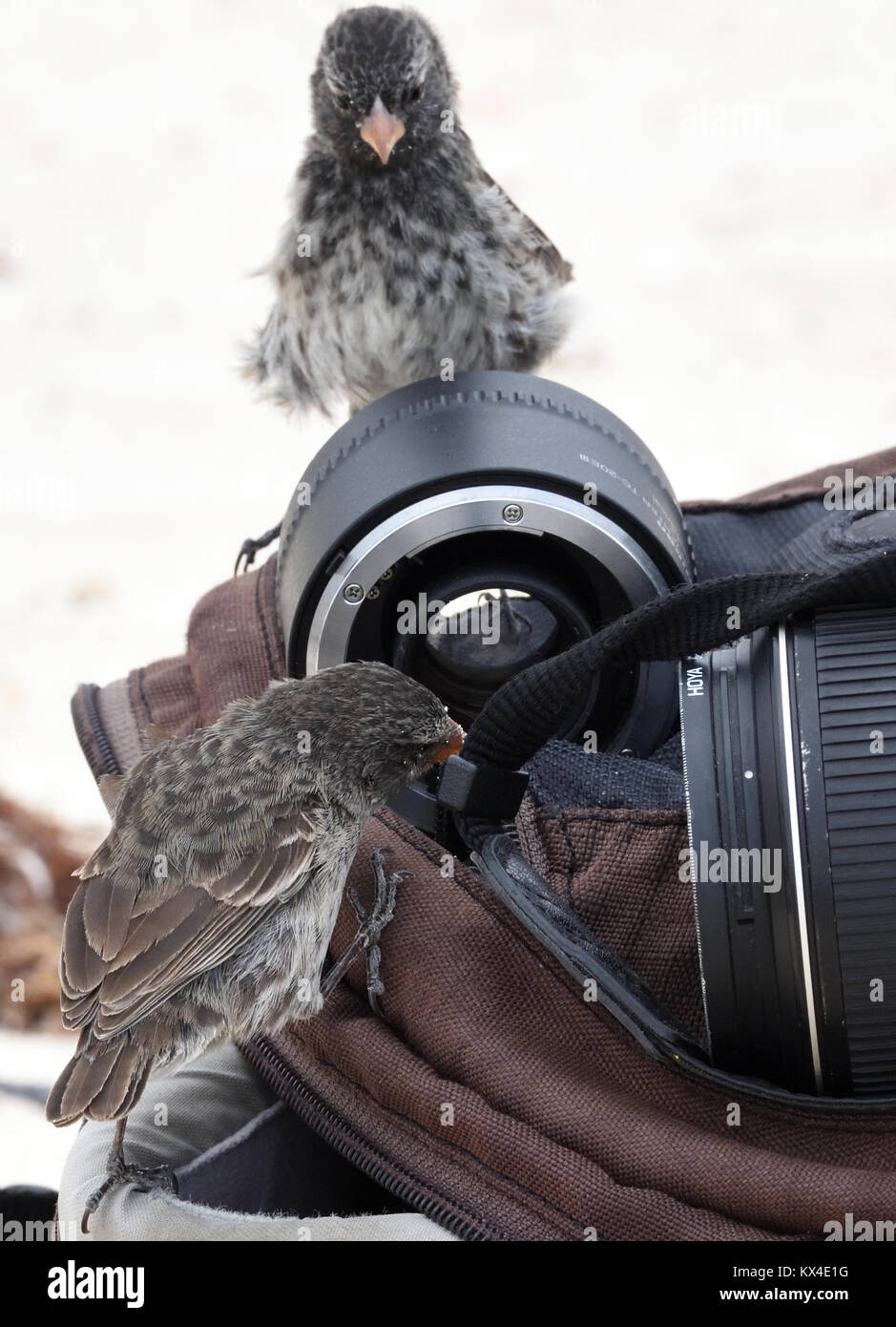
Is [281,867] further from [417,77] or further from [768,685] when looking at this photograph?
[417,77]

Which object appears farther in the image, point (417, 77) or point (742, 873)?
point (417, 77)

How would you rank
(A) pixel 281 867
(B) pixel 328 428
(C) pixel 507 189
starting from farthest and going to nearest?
(C) pixel 507 189 < (B) pixel 328 428 < (A) pixel 281 867

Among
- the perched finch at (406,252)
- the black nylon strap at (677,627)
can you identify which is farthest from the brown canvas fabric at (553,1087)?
the perched finch at (406,252)

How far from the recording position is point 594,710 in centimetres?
200

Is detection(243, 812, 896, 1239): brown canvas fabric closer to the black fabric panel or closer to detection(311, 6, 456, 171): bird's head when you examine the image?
the black fabric panel

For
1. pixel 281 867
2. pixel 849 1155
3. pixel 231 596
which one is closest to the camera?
pixel 849 1155

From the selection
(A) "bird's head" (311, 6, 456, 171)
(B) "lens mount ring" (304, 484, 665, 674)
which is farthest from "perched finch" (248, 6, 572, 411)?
(B) "lens mount ring" (304, 484, 665, 674)

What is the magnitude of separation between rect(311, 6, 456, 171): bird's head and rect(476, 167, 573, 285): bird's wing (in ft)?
0.52

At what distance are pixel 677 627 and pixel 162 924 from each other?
708 millimetres

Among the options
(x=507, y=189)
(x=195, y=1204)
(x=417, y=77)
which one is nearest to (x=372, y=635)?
(x=195, y=1204)

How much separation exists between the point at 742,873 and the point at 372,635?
27.2 inches

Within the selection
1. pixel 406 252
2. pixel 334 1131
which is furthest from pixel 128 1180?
pixel 406 252

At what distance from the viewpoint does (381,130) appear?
2.58 meters

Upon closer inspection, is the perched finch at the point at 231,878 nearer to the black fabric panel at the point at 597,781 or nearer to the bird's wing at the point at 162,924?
the bird's wing at the point at 162,924
